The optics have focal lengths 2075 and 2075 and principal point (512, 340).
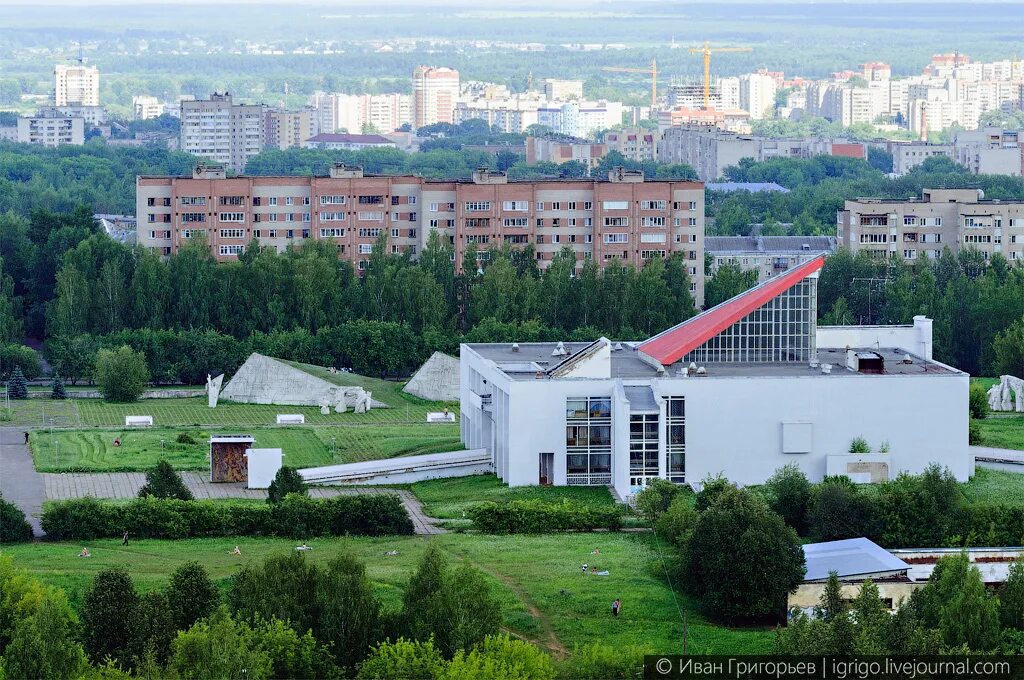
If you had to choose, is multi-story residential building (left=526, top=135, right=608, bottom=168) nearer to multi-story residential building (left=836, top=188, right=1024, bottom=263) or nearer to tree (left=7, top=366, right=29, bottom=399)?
multi-story residential building (left=836, top=188, right=1024, bottom=263)

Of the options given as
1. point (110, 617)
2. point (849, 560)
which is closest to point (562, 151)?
point (849, 560)

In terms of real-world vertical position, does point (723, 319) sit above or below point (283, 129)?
below

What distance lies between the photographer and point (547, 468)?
3491cm

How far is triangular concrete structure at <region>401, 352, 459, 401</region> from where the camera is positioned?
4688cm

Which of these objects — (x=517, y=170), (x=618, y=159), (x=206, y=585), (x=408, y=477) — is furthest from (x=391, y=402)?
(x=618, y=159)

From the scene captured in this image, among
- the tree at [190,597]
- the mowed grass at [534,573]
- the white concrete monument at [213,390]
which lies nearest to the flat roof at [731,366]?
the mowed grass at [534,573]

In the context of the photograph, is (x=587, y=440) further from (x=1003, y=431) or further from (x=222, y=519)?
(x=1003, y=431)

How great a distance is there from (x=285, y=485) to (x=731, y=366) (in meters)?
8.82

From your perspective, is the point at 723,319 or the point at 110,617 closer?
the point at 110,617

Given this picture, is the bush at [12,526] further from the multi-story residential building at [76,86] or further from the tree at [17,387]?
the multi-story residential building at [76,86]

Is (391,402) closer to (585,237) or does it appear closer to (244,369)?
(244,369)

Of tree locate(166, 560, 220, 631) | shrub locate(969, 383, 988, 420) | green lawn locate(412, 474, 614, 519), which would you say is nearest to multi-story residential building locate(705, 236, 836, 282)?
shrub locate(969, 383, 988, 420)

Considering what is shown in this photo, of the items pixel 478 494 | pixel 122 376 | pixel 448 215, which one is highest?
pixel 448 215

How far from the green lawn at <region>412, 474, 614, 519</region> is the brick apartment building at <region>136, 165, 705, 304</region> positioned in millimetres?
28723
